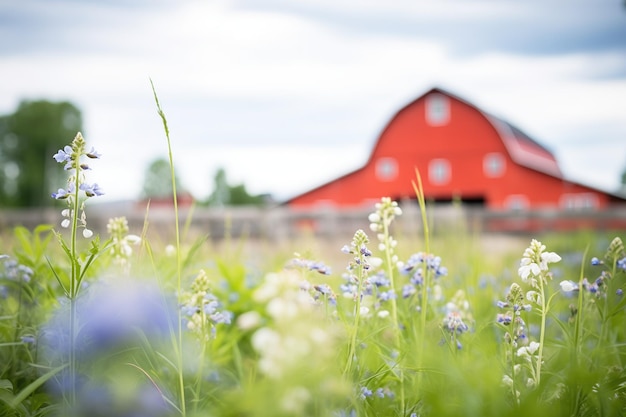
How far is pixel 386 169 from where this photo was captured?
31.9 m

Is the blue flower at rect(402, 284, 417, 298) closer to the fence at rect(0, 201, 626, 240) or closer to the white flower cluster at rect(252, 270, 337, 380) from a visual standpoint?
the white flower cluster at rect(252, 270, 337, 380)

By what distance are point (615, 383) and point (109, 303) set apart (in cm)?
120

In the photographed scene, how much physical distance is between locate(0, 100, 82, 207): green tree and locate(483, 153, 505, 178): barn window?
1436 inches

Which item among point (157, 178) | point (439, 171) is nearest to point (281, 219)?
point (439, 171)

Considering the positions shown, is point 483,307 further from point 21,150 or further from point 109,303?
point 21,150

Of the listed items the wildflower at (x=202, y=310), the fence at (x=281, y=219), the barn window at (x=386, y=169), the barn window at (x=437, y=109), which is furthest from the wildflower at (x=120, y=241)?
the barn window at (x=437, y=109)

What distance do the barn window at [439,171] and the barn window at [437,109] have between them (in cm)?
235

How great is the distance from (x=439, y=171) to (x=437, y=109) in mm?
3713

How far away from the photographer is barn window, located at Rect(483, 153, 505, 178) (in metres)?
31.3

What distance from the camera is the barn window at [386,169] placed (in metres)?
31.8

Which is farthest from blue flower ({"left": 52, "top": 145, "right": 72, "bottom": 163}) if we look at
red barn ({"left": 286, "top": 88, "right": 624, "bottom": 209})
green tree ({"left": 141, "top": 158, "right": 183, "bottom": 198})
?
green tree ({"left": 141, "top": 158, "right": 183, "bottom": 198})

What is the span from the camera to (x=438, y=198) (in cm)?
3173

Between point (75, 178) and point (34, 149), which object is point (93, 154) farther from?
point (34, 149)

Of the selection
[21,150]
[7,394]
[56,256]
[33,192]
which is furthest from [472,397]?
[21,150]
